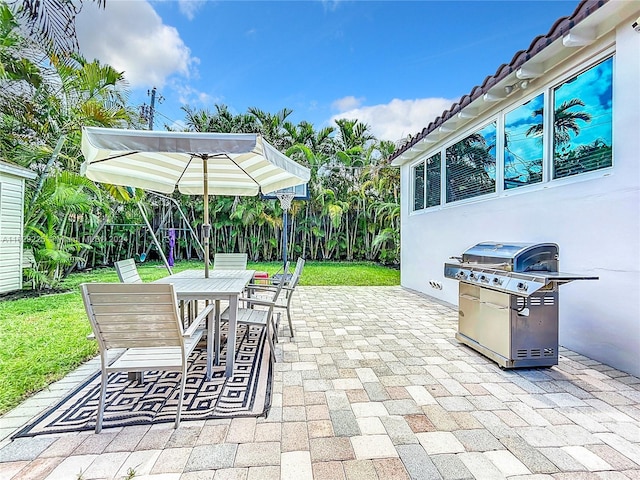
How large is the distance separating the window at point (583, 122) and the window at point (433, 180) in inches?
128

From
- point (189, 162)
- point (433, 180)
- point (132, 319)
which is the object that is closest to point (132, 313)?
point (132, 319)

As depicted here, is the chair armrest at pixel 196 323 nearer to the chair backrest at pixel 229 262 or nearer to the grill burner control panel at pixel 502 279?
the chair backrest at pixel 229 262

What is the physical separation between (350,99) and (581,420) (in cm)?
1809

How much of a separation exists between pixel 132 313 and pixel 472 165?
586 centimetres

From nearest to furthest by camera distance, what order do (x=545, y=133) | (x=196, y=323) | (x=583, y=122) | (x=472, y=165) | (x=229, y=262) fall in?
(x=196, y=323) → (x=583, y=122) → (x=545, y=133) → (x=229, y=262) → (x=472, y=165)

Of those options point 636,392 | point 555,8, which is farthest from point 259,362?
point 555,8

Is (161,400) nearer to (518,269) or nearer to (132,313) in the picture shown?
(132,313)

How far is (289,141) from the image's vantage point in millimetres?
15453

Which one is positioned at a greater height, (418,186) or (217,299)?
(418,186)

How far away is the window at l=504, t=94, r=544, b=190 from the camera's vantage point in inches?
174

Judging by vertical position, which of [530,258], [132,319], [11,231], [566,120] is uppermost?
→ [566,120]

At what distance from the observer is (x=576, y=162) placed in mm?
3873

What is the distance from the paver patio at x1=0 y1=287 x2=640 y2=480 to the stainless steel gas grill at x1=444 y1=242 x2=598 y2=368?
19 centimetres

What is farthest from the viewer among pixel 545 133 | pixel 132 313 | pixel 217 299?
pixel 545 133
